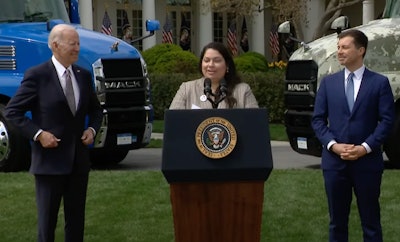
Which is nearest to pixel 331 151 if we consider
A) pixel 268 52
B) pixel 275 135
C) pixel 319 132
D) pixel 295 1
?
pixel 319 132

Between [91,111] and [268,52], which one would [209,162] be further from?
[268,52]

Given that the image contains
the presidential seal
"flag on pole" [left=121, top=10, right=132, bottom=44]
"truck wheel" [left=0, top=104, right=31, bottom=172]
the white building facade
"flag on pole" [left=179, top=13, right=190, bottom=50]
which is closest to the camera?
the presidential seal

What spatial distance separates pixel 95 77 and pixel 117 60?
0.46 metres

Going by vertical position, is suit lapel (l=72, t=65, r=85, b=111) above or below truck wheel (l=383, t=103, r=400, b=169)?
above

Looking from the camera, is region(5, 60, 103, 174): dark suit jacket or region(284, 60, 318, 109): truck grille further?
region(284, 60, 318, 109): truck grille

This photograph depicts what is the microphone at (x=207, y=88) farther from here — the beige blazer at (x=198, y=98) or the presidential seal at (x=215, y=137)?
the presidential seal at (x=215, y=137)

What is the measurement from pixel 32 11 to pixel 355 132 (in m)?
7.69

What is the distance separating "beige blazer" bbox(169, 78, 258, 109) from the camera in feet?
21.8

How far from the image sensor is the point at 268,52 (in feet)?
179

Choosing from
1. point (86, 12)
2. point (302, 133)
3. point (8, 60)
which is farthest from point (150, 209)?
point (86, 12)

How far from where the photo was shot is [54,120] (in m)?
6.94

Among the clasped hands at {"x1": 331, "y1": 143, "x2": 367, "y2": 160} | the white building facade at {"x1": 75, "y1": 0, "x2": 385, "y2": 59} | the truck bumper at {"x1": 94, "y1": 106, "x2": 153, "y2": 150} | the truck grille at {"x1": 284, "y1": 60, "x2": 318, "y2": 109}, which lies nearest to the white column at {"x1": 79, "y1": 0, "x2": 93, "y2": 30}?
the white building facade at {"x1": 75, "y1": 0, "x2": 385, "y2": 59}

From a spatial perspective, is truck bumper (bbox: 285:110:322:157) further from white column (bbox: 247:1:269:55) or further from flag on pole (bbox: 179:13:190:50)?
white column (bbox: 247:1:269:55)

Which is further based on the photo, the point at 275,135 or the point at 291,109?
the point at 275,135
